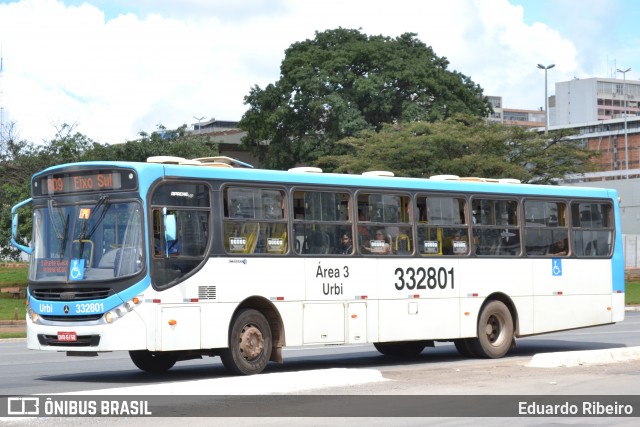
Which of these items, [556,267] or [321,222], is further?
[556,267]

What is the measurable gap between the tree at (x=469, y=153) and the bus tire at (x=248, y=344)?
111 ft

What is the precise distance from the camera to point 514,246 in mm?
21438

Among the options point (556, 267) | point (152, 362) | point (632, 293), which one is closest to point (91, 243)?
point (152, 362)

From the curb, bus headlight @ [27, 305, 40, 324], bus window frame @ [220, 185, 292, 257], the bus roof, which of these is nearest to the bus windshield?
bus headlight @ [27, 305, 40, 324]

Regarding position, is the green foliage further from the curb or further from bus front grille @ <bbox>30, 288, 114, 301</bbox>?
bus front grille @ <bbox>30, 288, 114, 301</bbox>

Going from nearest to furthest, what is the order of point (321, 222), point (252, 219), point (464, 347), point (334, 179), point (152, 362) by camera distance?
point (252, 219) → point (152, 362) → point (321, 222) → point (334, 179) → point (464, 347)

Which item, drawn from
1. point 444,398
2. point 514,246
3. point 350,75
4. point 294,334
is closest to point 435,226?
point 514,246

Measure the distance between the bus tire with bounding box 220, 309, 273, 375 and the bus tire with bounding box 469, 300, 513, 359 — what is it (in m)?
5.13

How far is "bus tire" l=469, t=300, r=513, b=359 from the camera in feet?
68.5

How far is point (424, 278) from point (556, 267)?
11.7 feet

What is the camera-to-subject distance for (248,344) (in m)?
17.0

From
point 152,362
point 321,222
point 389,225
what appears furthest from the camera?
point 389,225

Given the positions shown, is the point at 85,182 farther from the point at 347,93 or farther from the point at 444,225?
the point at 347,93

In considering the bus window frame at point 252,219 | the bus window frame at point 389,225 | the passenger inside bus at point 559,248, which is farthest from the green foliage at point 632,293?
the bus window frame at point 252,219
